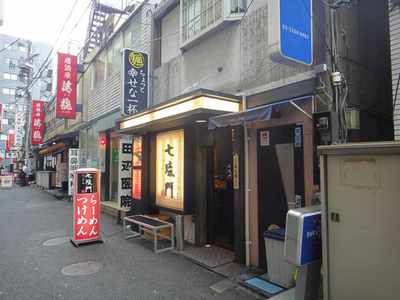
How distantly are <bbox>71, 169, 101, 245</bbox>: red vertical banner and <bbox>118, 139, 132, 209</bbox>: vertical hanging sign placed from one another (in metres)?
2.28

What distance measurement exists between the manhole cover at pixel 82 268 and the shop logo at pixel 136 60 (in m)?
6.03

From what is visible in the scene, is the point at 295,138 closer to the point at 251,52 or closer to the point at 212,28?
the point at 251,52

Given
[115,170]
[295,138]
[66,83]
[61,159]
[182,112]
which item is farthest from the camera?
[61,159]

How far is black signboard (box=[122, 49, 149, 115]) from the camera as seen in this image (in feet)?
28.6

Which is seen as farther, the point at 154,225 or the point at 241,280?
the point at 154,225

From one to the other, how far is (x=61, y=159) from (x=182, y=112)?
61.6 feet

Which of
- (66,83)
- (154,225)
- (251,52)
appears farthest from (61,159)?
(251,52)

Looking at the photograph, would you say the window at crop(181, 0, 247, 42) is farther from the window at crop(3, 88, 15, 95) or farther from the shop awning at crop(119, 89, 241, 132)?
the window at crop(3, 88, 15, 95)

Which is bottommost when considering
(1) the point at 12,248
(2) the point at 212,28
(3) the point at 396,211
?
(1) the point at 12,248

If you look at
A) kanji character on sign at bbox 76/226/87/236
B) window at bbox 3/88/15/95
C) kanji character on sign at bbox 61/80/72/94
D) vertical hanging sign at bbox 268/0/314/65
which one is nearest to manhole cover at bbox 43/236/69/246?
kanji character on sign at bbox 76/226/87/236

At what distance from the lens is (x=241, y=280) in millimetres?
4746

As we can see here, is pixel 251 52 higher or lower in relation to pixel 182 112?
higher

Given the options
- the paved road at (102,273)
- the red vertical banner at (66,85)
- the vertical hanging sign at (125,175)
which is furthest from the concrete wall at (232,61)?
the red vertical banner at (66,85)

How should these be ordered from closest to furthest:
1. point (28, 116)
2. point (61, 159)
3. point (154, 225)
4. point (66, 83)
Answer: point (154, 225) < point (66, 83) < point (61, 159) < point (28, 116)
